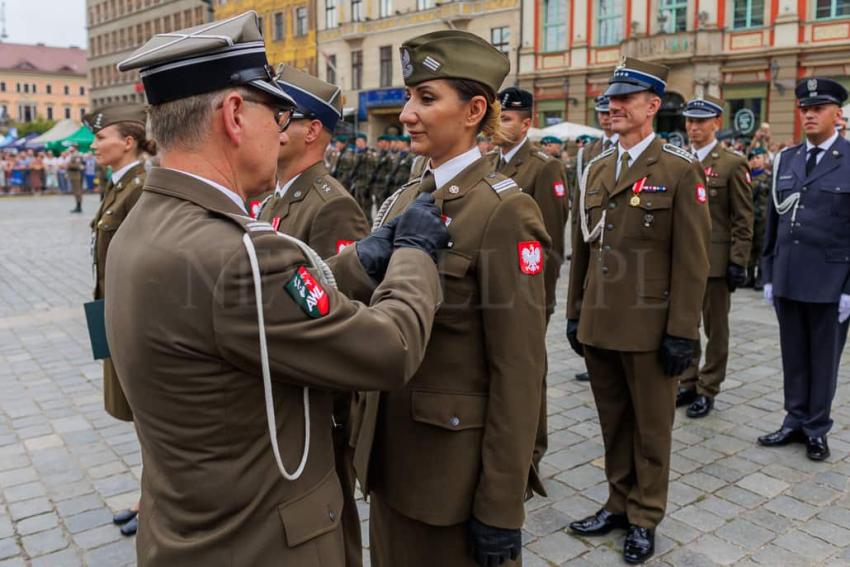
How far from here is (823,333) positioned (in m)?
4.75

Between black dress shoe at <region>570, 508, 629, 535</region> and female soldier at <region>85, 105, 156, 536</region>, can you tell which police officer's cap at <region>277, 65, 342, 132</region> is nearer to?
female soldier at <region>85, 105, 156, 536</region>

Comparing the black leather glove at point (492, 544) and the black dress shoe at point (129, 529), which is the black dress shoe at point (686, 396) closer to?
the black leather glove at point (492, 544)

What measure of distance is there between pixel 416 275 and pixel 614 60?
89.2ft

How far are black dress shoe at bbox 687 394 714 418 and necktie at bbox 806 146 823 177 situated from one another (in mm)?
1798

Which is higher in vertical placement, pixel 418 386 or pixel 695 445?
pixel 418 386

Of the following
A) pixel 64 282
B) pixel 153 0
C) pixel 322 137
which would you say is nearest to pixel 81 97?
pixel 153 0

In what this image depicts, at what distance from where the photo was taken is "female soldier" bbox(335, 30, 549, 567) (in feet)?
7.21

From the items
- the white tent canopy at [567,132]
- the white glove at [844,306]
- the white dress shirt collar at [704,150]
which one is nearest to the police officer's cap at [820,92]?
the white dress shirt collar at [704,150]

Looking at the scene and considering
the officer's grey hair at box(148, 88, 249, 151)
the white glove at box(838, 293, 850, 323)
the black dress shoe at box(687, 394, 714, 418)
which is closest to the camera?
the officer's grey hair at box(148, 88, 249, 151)

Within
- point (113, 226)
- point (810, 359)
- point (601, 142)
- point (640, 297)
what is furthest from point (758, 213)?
point (113, 226)

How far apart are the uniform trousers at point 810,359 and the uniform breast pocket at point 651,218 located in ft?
6.04

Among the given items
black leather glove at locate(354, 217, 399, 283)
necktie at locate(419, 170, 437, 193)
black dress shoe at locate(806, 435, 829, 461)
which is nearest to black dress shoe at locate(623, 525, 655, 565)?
black dress shoe at locate(806, 435, 829, 461)

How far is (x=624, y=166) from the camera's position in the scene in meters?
3.74

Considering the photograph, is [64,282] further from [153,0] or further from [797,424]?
[153,0]
